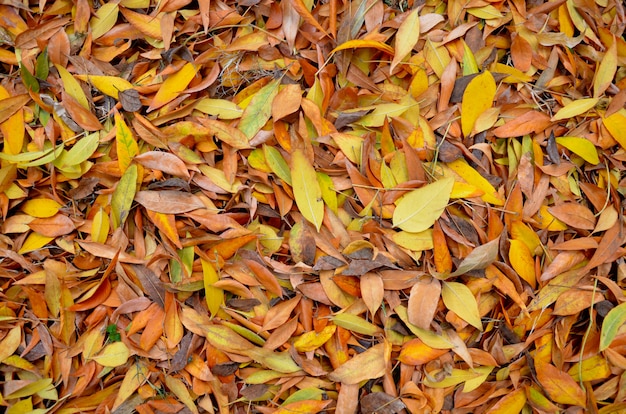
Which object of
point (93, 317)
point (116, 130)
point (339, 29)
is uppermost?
point (339, 29)

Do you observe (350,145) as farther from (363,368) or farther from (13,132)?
(13,132)

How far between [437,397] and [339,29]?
2.10ft

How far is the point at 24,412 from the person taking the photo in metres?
0.91

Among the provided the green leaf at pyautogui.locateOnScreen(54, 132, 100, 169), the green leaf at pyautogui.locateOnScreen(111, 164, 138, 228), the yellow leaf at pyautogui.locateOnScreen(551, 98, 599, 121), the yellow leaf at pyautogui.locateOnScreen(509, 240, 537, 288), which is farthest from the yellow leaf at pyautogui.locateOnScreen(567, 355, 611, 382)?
the green leaf at pyautogui.locateOnScreen(54, 132, 100, 169)

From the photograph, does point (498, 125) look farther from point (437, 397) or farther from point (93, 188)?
point (93, 188)

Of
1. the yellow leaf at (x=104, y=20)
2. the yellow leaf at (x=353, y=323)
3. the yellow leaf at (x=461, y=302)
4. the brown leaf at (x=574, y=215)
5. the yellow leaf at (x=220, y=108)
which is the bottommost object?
the yellow leaf at (x=353, y=323)

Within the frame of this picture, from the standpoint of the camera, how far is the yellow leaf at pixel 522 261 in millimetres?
904

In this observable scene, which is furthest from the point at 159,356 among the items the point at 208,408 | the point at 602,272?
→ the point at 602,272

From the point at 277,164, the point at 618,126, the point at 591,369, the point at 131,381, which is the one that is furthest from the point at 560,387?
the point at 131,381

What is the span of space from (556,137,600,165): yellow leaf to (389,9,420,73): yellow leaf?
12.4 inches

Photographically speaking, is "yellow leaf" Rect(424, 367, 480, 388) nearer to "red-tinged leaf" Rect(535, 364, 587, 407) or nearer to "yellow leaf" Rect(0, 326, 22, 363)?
"red-tinged leaf" Rect(535, 364, 587, 407)

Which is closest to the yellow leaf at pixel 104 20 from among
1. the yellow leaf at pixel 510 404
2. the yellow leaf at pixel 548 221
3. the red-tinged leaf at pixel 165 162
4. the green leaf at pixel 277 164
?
the red-tinged leaf at pixel 165 162

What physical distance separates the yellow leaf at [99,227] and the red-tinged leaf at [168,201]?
7cm

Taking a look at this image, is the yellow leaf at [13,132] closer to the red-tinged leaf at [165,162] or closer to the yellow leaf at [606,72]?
the red-tinged leaf at [165,162]
